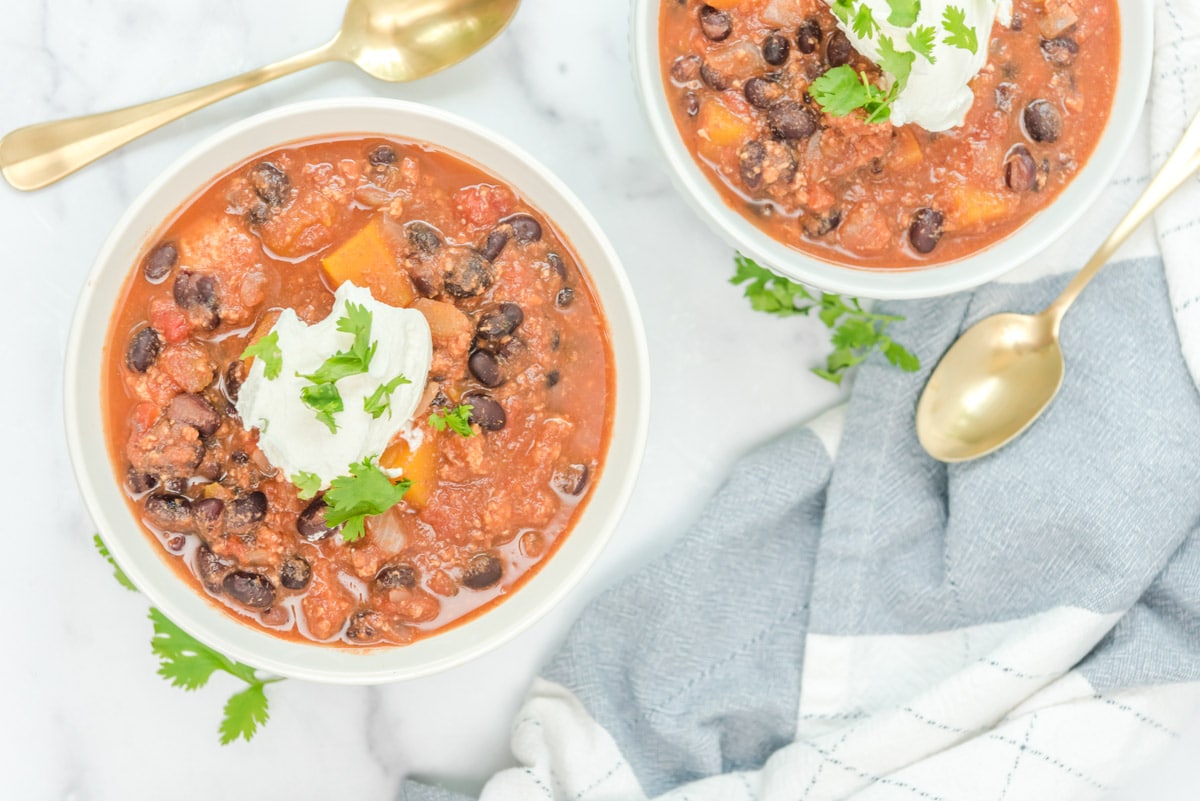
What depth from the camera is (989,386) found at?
389cm

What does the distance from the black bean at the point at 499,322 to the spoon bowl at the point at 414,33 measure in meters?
0.94

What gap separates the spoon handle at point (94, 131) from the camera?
3549mm

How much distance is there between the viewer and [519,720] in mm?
3955

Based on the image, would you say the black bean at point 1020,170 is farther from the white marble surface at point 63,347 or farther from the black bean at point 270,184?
the black bean at point 270,184

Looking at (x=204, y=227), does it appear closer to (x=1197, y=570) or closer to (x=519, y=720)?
(x=519, y=720)

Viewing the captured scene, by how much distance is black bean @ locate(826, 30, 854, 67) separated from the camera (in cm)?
334

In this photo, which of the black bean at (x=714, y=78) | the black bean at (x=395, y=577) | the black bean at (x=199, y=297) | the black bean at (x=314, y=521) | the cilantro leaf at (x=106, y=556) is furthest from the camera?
the cilantro leaf at (x=106, y=556)

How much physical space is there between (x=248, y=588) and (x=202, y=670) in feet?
2.00

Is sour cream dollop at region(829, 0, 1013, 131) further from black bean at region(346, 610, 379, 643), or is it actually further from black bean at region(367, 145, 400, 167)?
black bean at region(346, 610, 379, 643)

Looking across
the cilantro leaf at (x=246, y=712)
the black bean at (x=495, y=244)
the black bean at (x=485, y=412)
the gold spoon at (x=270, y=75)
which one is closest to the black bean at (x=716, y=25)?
the gold spoon at (x=270, y=75)

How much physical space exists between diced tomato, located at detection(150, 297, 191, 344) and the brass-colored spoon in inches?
96.2

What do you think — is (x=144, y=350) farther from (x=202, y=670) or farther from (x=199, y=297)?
(x=202, y=670)

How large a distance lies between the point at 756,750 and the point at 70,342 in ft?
8.78

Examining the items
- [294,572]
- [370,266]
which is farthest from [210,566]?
[370,266]
